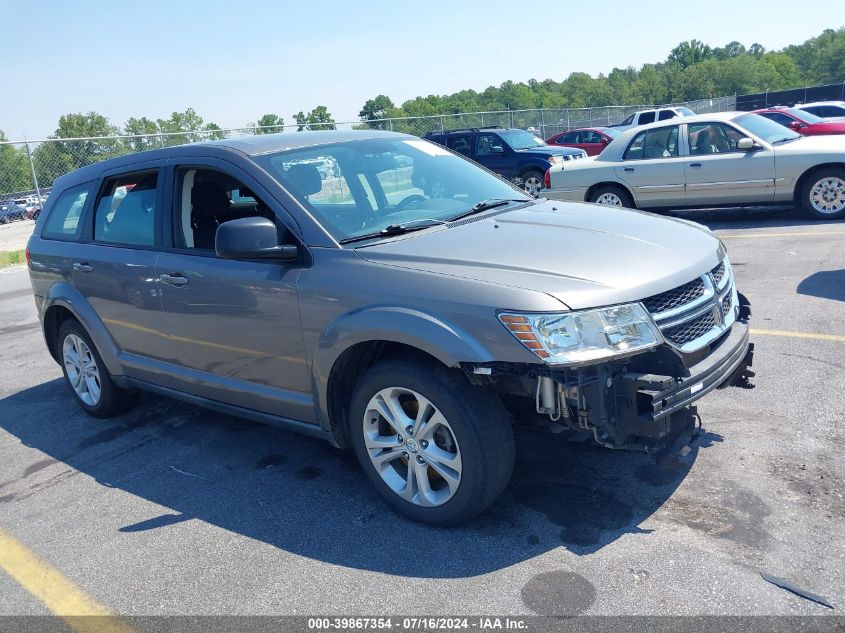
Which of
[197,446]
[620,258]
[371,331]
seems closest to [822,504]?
[620,258]

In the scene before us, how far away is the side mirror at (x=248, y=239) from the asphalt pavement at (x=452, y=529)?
1327mm

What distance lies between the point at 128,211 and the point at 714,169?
8.57 meters

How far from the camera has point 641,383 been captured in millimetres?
3205

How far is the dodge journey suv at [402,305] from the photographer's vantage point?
3.28 meters

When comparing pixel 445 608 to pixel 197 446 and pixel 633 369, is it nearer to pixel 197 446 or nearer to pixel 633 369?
pixel 633 369

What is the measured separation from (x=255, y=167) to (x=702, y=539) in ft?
9.59

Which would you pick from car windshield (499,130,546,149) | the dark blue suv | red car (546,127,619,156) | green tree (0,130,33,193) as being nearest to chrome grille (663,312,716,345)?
the dark blue suv

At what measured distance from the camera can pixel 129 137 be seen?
19.9 metres

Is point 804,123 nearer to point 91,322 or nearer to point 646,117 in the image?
point 646,117

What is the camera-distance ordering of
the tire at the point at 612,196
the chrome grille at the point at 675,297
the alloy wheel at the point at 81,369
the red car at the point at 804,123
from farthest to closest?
the red car at the point at 804,123 < the tire at the point at 612,196 < the alloy wheel at the point at 81,369 < the chrome grille at the point at 675,297

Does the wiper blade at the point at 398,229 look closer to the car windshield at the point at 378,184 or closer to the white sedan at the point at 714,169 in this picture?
the car windshield at the point at 378,184

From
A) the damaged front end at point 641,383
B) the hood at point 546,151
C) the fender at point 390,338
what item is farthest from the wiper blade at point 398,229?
the hood at point 546,151

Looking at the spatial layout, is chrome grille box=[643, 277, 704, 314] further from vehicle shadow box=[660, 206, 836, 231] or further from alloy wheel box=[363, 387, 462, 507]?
vehicle shadow box=[660, 206, 836, 231]

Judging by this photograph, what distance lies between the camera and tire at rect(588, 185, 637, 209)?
11.9 m
